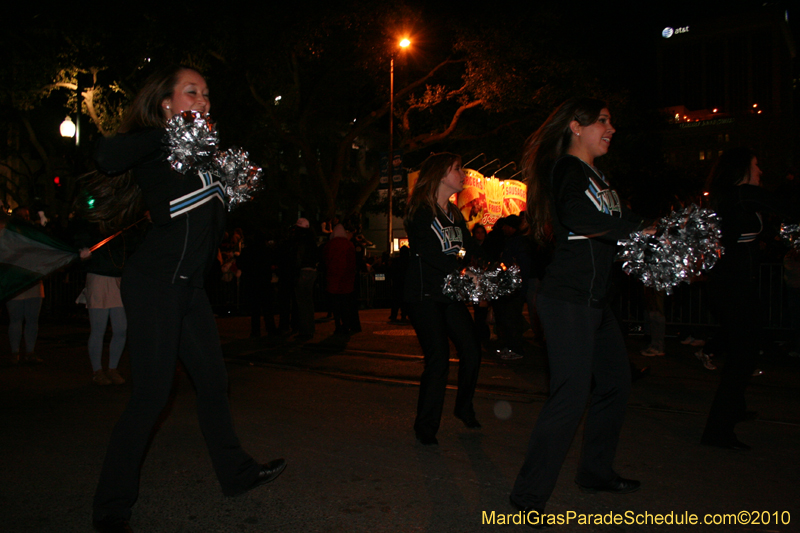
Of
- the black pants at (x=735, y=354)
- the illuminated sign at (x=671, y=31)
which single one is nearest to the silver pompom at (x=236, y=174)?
the black pants at (x=735, y=354)

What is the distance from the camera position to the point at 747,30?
128375 millimetres

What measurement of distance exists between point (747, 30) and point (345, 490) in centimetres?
14787

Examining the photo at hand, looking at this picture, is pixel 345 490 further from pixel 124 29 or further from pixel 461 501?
pixel 124 29

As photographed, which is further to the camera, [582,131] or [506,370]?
[506,370]

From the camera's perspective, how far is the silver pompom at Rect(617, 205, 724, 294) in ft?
10.8

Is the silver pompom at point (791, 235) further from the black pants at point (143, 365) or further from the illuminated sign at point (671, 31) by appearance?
the illuminated sign at point (671, 31)

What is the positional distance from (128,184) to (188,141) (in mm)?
503

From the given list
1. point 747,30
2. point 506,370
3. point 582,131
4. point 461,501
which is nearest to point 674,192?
point 506,370

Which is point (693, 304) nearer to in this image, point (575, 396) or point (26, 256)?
point (575, 396)

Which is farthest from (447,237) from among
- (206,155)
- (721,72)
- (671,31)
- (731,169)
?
(671,31)

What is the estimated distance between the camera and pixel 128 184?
326 centimetres

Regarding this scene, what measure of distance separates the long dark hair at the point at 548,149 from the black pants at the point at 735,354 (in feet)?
5.35

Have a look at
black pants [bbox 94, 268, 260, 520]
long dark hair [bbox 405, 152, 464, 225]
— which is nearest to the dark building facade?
long dark hair [bbox 405, 152, 464, 225]

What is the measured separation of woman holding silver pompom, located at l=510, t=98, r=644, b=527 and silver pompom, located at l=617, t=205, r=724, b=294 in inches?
5.0
